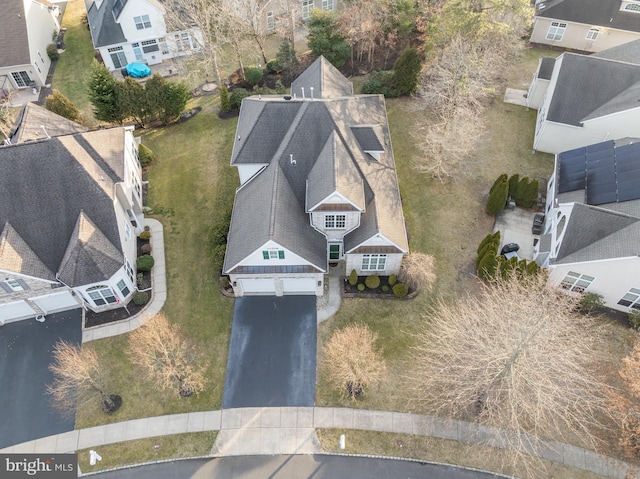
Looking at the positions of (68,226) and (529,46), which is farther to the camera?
(529,46)

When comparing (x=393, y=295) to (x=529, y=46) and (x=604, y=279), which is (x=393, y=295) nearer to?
(x=604, y=279)

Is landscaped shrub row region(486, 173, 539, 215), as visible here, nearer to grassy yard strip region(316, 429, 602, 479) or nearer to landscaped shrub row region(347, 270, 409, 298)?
landscaped shrub row region(347, 270, 409, 298)

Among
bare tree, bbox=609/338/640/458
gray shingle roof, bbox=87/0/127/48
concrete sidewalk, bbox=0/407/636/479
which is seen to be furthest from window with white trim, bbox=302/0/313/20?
bare tree, bbox=609/338/640/458

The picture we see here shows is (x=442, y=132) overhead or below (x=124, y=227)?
overhead

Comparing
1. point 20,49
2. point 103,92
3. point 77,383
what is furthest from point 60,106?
point 77,383

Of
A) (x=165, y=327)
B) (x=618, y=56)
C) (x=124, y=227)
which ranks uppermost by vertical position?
(x=618, y=56)

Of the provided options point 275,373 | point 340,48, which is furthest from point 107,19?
point 275,373

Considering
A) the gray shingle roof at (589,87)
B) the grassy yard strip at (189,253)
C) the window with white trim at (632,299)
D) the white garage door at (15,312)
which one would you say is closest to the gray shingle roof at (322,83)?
the grassy yard strip at (189,253)
